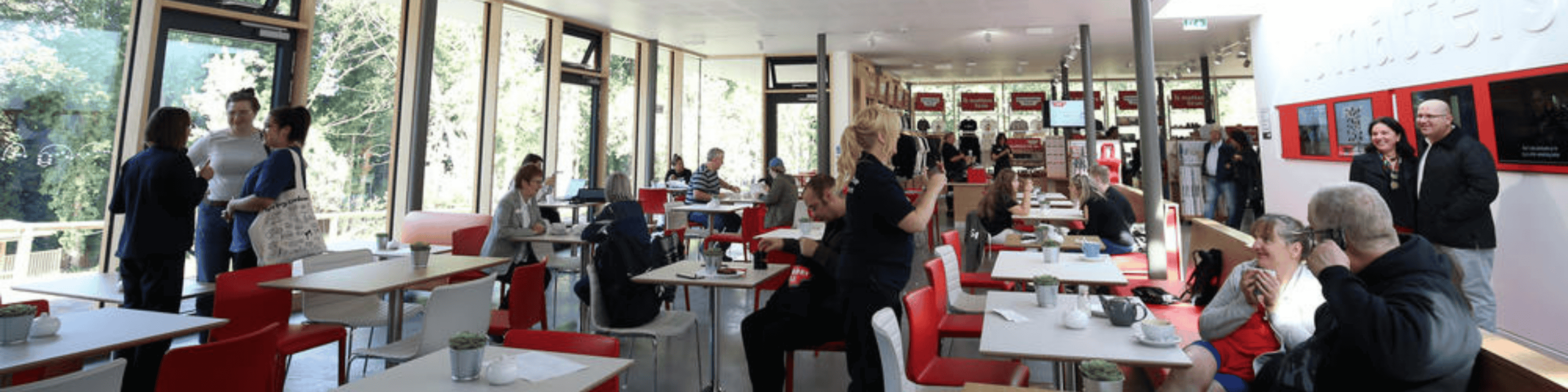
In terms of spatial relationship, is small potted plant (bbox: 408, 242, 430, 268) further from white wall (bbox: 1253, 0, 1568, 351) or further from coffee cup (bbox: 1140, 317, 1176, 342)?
white wall (bbox: 1253, 0, 1568, 351)

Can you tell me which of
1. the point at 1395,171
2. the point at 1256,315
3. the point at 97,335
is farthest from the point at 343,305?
the point at 1395,171

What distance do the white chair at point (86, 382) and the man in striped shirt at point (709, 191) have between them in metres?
6.15

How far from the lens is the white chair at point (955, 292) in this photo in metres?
3.71

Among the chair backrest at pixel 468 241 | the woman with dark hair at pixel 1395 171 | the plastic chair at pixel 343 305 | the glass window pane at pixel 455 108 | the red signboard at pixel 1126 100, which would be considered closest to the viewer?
the plastic chair at pixel 343 305

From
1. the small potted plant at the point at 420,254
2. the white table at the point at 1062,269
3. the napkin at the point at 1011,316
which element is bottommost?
the napkin at the point at 1011,316

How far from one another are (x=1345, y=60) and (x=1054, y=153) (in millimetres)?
5662

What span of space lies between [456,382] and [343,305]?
253cm

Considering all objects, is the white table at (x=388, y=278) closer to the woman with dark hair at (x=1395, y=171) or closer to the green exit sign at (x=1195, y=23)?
the woman with dark hair at (x=1395, y=171)

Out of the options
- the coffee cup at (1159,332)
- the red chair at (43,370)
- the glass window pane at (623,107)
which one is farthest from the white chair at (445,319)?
the glass window pane at (623,107)

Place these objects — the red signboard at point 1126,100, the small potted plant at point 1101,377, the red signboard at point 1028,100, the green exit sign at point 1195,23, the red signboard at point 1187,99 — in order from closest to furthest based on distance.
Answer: the small potted plant at point 1101,377 < the green exit sign at point 1195,23 < the red signboard at point 1187,99 < the red signboard at point 1126,100 < the red signboard at point 1028,100

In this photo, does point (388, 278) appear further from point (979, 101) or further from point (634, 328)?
Result: point (979, 101)

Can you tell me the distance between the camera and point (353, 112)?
695 cm

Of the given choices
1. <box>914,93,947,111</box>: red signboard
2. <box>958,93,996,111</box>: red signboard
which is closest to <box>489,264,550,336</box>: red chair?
<box>914,93,947,111</box>: red signboard

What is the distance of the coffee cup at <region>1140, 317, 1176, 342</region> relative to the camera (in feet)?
6.60
